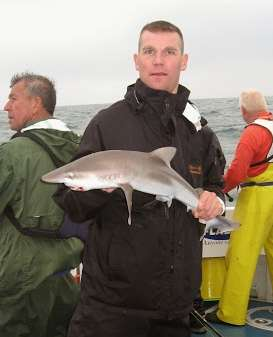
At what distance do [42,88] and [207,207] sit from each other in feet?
6.87

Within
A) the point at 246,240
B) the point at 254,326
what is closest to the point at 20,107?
the point at 246,240

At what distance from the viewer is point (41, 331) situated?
4078 mm

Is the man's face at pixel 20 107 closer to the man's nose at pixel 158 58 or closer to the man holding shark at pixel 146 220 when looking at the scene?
the man holding shark at pixel 146 220

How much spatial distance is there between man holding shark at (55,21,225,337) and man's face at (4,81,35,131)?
4.67 ft

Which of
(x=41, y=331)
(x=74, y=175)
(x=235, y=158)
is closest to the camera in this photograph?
(x=74, y=175)

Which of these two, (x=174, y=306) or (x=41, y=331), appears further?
(x=41, y=331)

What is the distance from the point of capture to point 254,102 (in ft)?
18.0

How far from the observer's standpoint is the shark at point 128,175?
2.41 metres

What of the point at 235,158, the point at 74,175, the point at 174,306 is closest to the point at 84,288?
the point at 174,306

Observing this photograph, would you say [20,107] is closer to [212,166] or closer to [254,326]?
[212,166]

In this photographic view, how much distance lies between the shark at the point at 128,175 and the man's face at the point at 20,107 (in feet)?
5.93

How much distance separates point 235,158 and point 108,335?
2.69 m

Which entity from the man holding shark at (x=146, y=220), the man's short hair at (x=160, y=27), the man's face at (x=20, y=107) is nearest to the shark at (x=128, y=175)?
the man holding shark at (x=146, y=220)

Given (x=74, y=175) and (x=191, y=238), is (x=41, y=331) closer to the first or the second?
(x=191, y=238)
